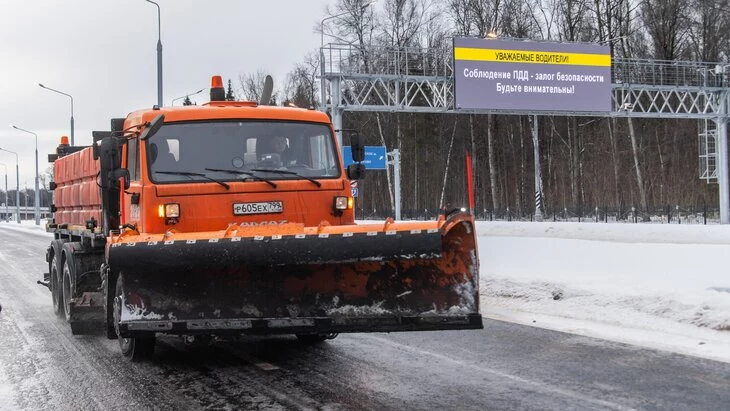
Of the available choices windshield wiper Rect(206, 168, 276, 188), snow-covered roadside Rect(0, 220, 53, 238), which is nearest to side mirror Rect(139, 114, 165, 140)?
windshield wiper Rect(206, 168, 276, 188)

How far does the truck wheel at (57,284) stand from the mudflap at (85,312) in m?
1.37

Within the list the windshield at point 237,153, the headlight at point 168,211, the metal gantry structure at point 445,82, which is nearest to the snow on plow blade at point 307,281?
the headlight at point 168,211

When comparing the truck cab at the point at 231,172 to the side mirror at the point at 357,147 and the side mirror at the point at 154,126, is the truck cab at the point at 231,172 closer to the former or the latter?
the side mirror at the point at 154,126

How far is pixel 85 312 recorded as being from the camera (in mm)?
8922

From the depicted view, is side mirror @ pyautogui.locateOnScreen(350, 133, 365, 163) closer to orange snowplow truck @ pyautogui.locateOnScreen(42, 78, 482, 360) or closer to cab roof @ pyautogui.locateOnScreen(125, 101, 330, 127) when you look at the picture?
orange snowplow truck @ pyautogui.locateOnScreen(42, 78, 482, 360)

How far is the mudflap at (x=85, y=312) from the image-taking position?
8.91 metres

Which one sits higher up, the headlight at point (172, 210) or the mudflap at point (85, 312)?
the headlight at point (172, 210)

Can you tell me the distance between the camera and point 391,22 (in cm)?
5131

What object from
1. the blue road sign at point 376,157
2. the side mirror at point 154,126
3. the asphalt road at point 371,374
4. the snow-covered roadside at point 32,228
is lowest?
the asphalt road at point 371,374

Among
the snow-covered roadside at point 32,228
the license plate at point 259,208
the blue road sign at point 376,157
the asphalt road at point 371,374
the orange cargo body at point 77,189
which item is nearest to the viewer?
the asphalt road at point 371,374

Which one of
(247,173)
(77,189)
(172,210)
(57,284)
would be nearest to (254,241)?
(172,210)

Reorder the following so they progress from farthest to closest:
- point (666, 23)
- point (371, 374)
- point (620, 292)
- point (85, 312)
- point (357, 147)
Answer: point (666, 23), point (620, 292), point (85, 312), point (357, 147), point (371, 374)

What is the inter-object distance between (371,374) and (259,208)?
74.1 inches

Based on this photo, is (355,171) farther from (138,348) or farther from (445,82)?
(445,82)
